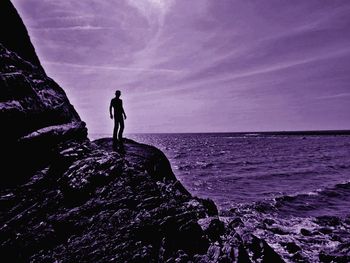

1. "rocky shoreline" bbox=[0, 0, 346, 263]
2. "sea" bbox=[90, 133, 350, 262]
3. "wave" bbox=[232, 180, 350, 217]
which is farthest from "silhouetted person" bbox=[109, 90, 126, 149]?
"wave" bbox=[232, 180, 350, 217]

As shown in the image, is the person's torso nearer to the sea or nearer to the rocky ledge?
the rocky ledge

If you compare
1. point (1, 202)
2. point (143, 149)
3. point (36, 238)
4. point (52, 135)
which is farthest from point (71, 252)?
point (143, 149)

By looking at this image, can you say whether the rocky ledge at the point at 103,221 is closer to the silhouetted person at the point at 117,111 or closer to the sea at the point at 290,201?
the silhouetted person at the point at 117,111

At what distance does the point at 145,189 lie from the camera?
7633 millimetres

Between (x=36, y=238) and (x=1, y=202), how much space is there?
1.52m

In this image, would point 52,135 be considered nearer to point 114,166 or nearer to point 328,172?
point 114,166

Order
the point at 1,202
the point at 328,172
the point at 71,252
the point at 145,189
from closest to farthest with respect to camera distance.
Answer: the point at 71,252 → the point at 1,202 → the point at 145,189 → the point at 328,172

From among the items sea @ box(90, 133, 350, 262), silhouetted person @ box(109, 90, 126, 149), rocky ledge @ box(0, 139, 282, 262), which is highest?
silhouetted person @ box(109, 90, 126, 149)

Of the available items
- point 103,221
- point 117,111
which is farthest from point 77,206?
point 117,111

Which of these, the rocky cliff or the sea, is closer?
the rocky cliff

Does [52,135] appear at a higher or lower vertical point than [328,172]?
higher

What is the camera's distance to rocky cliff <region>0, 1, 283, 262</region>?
19.4 feet

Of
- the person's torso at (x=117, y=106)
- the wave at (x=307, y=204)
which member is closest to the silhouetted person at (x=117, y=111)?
the person's torso at (x=117, y=106)

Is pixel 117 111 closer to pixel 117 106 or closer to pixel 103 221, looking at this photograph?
pixel 117 106
